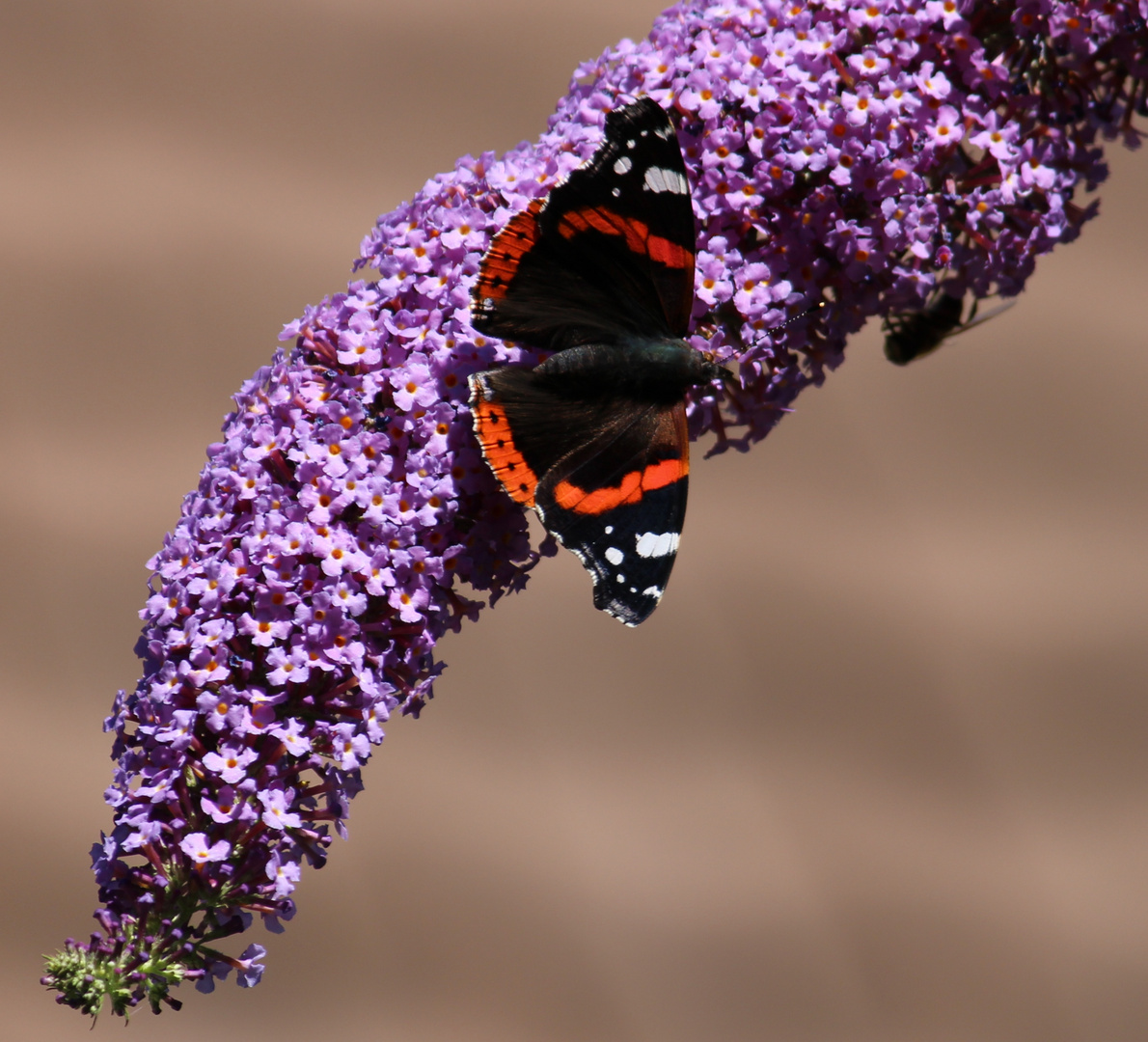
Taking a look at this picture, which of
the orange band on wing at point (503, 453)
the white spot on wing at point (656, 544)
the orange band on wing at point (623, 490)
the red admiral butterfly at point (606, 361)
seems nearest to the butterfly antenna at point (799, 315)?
the red admiral butterfly at point (606, 361)

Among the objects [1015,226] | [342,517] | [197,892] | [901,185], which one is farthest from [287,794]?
[1015,226]

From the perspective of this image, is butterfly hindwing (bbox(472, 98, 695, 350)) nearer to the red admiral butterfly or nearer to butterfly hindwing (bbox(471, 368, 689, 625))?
the red admiral butterfly

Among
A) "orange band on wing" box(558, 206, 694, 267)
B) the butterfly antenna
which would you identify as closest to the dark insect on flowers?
the butterfly antenna

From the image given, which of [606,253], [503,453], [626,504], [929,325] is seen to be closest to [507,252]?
[606,253]

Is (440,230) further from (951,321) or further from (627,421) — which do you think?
(951,321)

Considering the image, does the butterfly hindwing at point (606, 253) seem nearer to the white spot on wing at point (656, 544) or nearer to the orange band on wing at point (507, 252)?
the orange band on wing at point (507, 252)

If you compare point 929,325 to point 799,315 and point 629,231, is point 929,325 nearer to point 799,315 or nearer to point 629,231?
point 799,315

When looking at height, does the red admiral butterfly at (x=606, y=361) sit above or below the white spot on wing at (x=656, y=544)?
above
